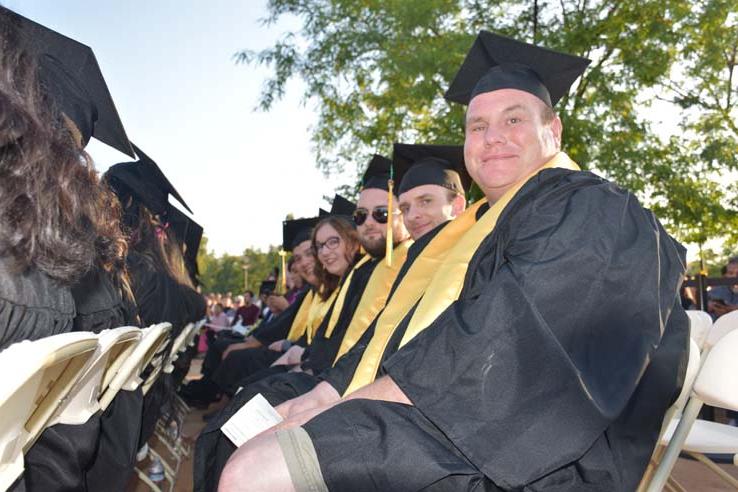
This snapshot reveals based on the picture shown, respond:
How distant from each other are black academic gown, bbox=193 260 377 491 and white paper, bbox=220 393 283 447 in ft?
1.53

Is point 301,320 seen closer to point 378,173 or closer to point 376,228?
point 378,173

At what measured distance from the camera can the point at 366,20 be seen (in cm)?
1149

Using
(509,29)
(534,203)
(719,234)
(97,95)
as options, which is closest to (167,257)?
(97,95)

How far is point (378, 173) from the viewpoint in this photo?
218 inches

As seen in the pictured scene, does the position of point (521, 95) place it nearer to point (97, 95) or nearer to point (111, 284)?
point (111, 284)

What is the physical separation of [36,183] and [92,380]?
58cm

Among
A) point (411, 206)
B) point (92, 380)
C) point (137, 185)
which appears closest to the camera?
point (92, 380)

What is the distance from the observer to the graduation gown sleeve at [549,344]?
1690mm

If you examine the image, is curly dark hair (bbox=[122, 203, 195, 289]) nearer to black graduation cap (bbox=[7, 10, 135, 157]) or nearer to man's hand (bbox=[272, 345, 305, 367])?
man's hand (bbox=[272, 345, 305, 367])

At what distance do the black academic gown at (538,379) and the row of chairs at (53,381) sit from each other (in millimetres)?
580

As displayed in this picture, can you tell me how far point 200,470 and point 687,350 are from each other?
1.95 meters

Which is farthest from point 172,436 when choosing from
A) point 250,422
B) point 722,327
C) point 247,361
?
point 722,327

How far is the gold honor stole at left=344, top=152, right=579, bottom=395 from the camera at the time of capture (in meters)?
2.30

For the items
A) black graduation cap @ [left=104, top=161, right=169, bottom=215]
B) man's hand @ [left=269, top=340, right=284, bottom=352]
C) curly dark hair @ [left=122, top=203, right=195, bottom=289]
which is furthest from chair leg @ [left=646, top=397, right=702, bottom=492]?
man's hand @ [left=269, top=340, right=284, bottom=352]
